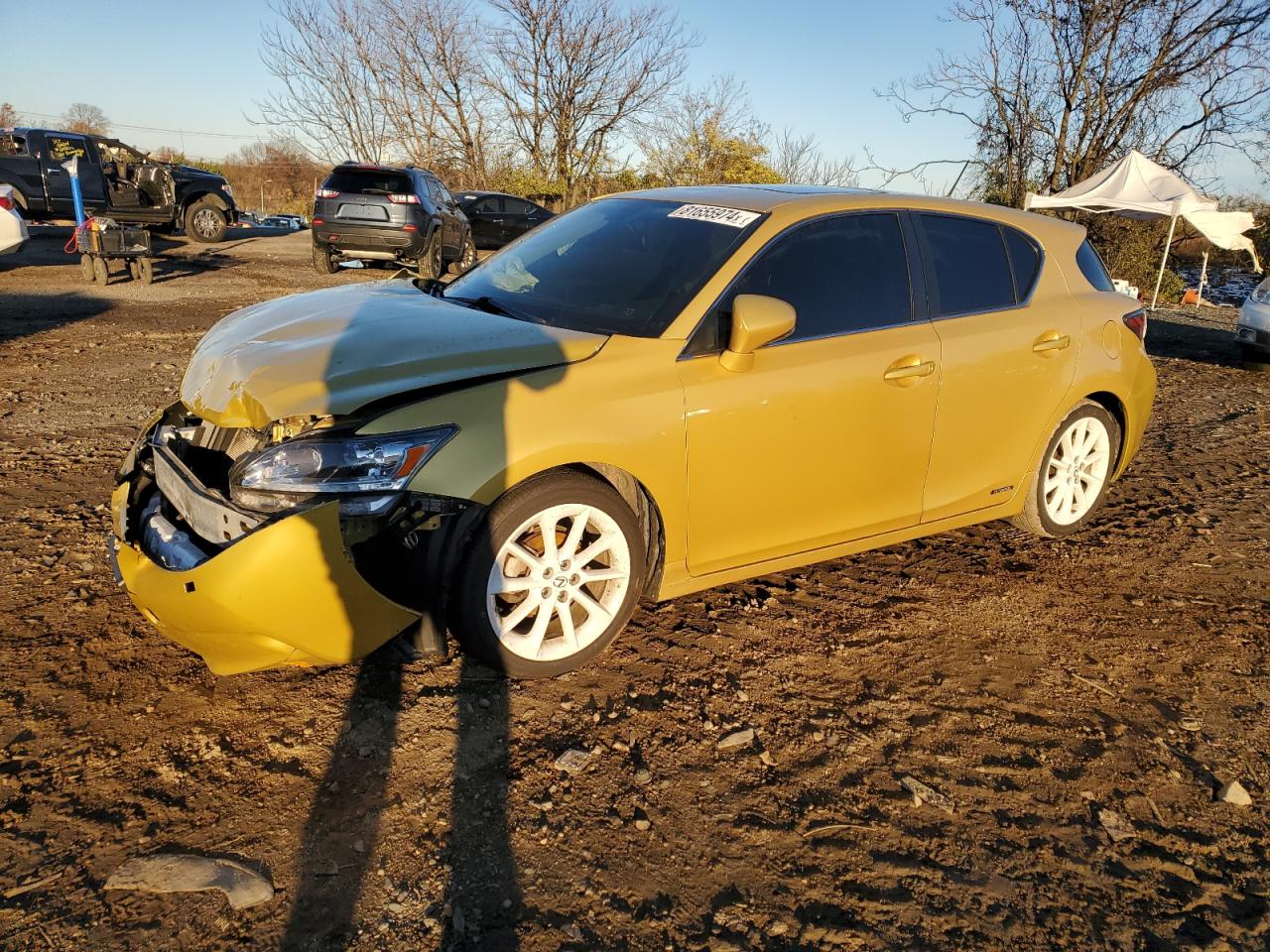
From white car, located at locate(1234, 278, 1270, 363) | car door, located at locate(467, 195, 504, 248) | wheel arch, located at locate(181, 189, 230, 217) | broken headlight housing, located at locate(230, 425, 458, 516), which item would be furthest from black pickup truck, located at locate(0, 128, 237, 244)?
white car, located at locate(1234, 278, 1270, 363)

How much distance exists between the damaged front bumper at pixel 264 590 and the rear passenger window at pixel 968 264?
2500mm

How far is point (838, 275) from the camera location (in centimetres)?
361

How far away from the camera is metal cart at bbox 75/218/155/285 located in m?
12.2

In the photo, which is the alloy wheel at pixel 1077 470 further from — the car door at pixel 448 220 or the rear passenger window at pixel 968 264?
the car door at pixel 448 220

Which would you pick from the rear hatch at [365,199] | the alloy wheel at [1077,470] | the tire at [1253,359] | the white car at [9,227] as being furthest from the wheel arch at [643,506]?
the rear hatch at [365,199]

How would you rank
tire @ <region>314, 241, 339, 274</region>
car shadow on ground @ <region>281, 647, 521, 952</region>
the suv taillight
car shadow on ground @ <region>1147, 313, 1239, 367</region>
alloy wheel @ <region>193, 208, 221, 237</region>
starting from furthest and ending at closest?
alloy wheel @ <region>193, 208, 221, 237</region>, tire @ <region>314, 241, 339, 274</region>, car shadow on ground @ <region>1147, 313, 1239, 367</region>, the suv taillight, car shadow on ground @ <region>281, 647, 521, 952</region>

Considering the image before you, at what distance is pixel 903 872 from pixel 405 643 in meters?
1.61

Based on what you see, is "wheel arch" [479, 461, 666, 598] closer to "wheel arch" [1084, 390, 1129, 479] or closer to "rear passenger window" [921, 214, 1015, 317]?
"rear passenger window" [921, 214, 1015, 317]

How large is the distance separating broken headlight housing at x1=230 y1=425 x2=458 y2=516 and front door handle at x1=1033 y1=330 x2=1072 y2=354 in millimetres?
2899

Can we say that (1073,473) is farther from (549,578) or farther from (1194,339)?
(1194,339)

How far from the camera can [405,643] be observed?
288 cm

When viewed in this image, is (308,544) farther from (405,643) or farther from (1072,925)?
(1072,925)

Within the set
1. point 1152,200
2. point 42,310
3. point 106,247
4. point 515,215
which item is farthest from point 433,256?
point 1152,200

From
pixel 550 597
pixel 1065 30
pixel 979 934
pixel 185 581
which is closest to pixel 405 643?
pixel 550 597
